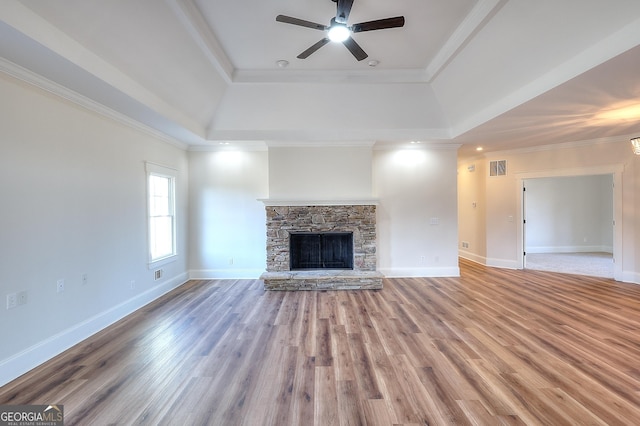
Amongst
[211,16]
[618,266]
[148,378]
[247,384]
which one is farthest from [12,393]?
[618,266]

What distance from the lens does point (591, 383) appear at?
2.00 meters

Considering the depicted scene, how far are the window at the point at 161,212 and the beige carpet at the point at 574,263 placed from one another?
758 centimetres

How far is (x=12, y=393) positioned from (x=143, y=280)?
1.89 meters

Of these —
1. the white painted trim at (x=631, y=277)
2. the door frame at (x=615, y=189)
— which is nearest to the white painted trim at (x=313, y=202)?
the door frame at (x=615, y=189)

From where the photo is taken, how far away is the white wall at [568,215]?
7.61 metres

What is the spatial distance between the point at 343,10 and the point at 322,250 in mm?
3807

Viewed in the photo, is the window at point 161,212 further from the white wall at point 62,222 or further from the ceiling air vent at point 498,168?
the ceiling air vent at point 498,168

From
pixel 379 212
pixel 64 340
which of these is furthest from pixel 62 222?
pixel 379 212

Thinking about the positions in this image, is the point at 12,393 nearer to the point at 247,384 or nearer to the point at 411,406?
the point at 247,384

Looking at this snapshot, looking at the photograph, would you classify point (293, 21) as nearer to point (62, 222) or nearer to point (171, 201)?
point (62, 222)

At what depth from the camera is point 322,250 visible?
5.03 m

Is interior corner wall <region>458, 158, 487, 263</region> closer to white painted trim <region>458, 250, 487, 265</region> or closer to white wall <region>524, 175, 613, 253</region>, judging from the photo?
white painted trim <region>458, 250, 487, 265</region>
